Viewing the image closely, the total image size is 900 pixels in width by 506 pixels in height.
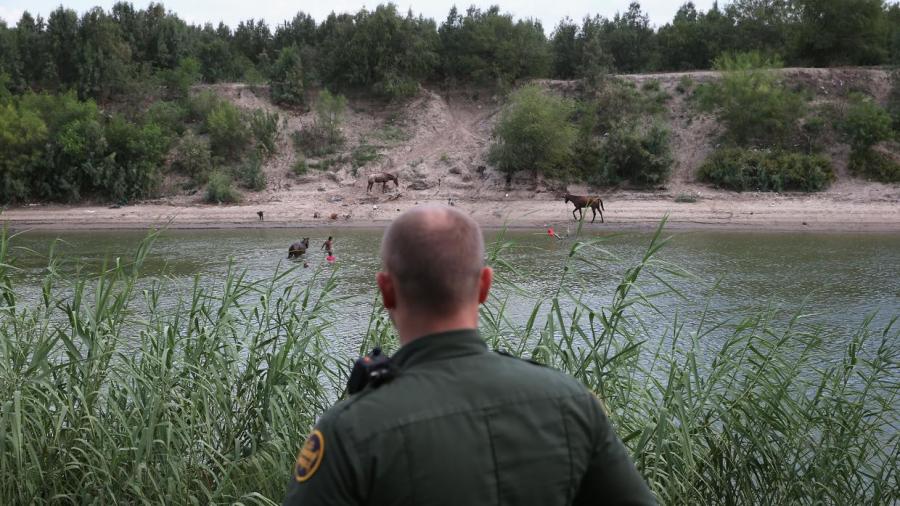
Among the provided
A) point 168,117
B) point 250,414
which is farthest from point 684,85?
point 250,414

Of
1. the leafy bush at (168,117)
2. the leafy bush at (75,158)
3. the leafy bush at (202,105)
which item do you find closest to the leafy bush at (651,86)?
the leafy bush at (202,105)

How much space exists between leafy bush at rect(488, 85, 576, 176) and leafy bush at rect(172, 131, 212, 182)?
12135 millimetres

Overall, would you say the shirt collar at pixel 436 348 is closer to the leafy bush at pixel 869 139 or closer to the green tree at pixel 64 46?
the leafy bush at pixel 869 139

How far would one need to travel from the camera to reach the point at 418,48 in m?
40.5

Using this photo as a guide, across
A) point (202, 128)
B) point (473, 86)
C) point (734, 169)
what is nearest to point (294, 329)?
point (734, 169)

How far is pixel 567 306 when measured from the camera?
1106cm

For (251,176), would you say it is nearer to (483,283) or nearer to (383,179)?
(383,179)

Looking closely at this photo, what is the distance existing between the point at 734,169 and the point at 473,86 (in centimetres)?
1640

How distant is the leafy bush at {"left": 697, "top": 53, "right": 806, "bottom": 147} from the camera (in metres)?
32.4

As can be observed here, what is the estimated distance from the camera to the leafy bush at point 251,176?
1267 inches

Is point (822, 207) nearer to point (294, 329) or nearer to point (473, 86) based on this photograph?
point (473, 86)

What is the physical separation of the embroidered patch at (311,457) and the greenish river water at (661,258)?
5.55 meters

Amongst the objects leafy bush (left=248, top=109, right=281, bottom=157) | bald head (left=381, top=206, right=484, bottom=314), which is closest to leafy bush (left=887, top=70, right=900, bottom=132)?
leafy bush (left=248, top=109, right=281, bottom=157)

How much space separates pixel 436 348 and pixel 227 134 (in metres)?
35.0
